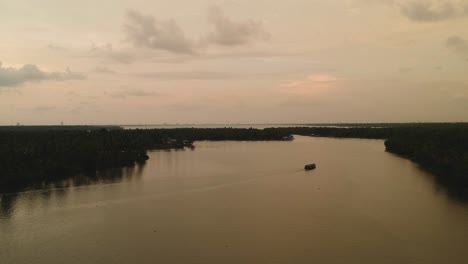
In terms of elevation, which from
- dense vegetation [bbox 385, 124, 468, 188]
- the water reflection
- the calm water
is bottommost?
the calm water

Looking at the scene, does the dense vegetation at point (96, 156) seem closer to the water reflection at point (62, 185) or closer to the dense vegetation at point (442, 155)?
the dense vegetation at point (442, 155)

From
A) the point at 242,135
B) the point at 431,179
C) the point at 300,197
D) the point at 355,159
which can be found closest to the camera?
the point at 300,197

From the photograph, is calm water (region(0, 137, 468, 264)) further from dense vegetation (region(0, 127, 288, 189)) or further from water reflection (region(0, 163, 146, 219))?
dense vegetation (region(0, 127, 288, 189))

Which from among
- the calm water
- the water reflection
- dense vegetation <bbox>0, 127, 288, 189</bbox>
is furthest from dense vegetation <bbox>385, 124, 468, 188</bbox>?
dense vegetation <bbox>0, 127, 288, 189</bbox>

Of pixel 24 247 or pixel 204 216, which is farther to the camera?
pixel 204 216

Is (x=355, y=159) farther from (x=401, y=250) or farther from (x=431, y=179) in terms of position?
(x=401, y=250)

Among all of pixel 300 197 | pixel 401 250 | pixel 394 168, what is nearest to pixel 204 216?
pixel 300 197

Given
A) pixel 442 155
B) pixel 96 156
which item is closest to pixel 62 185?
pixel 96 156
